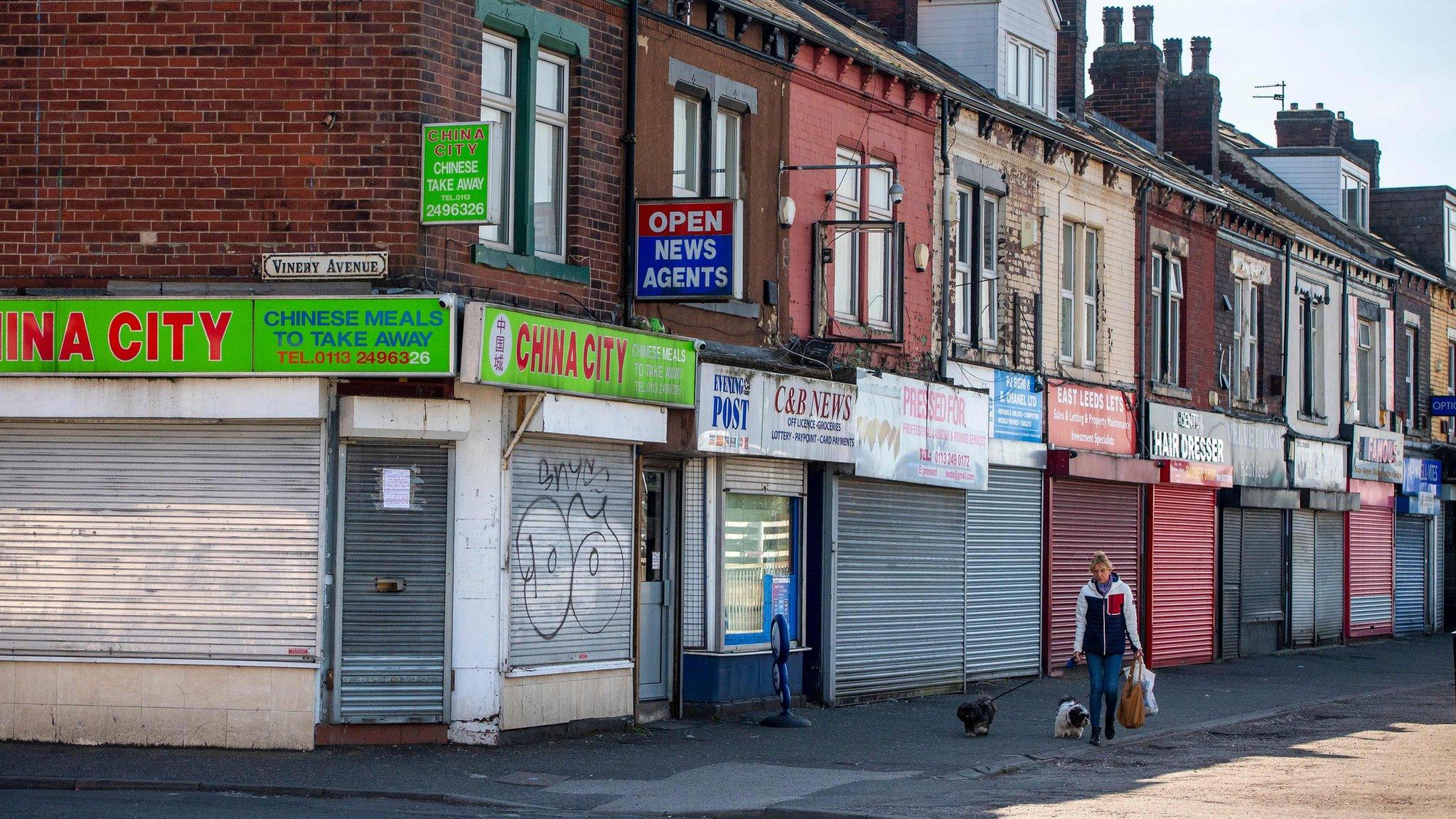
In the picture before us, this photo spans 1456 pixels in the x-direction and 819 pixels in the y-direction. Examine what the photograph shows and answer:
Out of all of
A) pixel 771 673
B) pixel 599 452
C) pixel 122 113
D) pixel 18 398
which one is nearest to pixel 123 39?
pixel 122 113

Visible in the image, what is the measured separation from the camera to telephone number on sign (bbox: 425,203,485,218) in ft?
47.7

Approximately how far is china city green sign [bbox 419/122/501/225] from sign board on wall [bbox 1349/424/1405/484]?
24.6 meters

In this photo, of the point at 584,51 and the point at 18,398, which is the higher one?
the point at 584,51

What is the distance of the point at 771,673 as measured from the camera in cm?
1905

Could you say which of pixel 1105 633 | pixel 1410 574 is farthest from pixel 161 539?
pixel 1410 574

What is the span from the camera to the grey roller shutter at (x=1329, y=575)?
1335 inches

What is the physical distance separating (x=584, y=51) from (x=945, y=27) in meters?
10.4

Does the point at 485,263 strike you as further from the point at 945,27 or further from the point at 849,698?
the point at 945,27

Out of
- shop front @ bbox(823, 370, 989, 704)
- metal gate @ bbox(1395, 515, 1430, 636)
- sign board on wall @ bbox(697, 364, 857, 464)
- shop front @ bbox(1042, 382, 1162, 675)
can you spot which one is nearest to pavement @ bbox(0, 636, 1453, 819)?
shop front @ bbox(823, 370, 989, 704)

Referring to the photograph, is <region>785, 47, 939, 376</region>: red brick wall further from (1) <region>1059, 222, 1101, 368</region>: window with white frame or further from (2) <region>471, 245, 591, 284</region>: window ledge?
(1) <region>1059, 222, 1101, 368</region>: window with white frame

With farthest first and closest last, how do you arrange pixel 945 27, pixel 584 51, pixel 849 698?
pixel 945 27 < pixel 849 698 < pixel 584 51

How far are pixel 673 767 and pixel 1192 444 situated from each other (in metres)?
16.4

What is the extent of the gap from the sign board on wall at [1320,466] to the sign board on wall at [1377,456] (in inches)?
18.7

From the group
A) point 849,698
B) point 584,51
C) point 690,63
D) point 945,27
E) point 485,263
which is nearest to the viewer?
point 485,263
